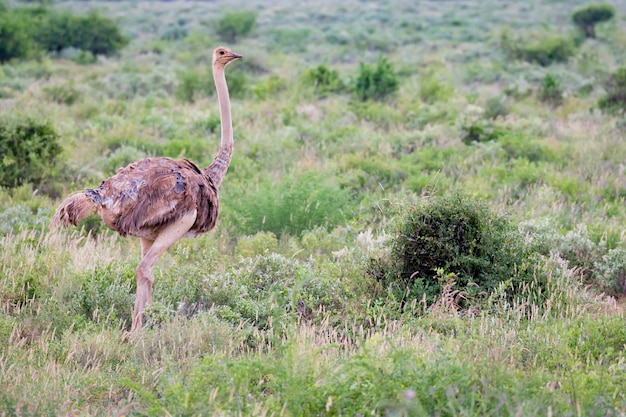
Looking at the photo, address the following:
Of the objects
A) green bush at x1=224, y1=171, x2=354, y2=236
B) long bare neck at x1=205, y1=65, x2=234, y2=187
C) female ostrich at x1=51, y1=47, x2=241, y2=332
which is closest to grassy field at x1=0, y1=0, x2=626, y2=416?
green bush at x1=224, y1=171, x2=354, y2=236

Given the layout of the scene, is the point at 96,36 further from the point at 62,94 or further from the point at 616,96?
the point at 616,96

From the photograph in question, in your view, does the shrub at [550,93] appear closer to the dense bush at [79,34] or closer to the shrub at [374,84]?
the shrub at [374,84]

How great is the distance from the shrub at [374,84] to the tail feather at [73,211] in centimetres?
1093

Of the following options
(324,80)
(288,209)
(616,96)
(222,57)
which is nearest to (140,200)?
(222,57)

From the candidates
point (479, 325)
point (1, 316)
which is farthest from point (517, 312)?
point (1, 316)

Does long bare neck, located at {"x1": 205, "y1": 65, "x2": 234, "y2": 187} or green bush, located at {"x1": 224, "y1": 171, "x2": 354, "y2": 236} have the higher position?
long bare neck, located at {"x1": 205, "y1": 65, "x2": 234, "y2": 187}

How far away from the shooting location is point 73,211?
5.13m

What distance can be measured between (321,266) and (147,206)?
1.66 metres

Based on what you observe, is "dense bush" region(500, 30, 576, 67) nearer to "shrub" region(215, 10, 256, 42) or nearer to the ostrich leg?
"shrub" region(215, 10, 256, 42)

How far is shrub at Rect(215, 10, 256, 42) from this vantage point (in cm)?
3097

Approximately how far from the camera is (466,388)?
146 inches

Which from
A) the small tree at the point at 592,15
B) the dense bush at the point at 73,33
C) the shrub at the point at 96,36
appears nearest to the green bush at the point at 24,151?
the dense bush at the point at 73,33

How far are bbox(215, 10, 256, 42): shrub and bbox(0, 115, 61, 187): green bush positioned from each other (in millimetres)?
22226

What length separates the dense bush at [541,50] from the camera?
22797 millimetres
